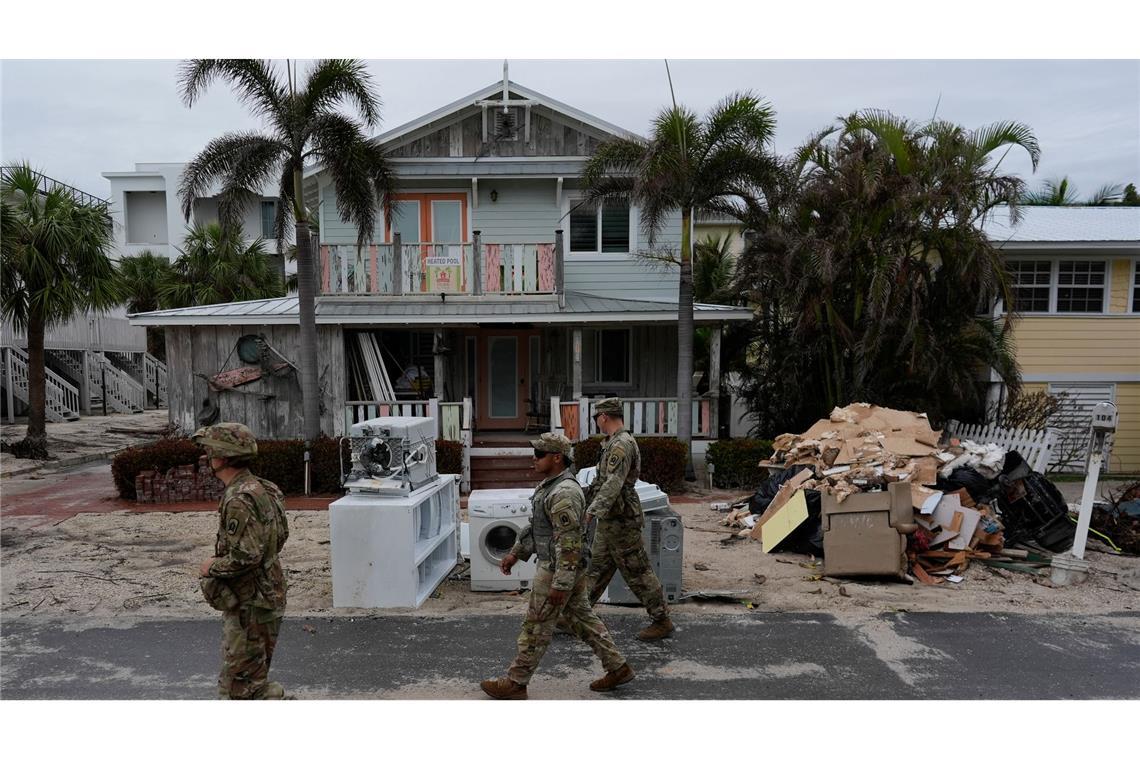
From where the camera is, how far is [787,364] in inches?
498

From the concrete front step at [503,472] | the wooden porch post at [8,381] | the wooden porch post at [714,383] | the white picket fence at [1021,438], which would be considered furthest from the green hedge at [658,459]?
the wooden porch post at [8,381]

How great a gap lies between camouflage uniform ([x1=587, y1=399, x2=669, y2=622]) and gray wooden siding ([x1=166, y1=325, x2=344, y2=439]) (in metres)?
8.76

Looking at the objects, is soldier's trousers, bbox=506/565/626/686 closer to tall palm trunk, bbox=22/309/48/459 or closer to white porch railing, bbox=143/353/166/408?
tall palm trunk, bbox=22/309/48/459

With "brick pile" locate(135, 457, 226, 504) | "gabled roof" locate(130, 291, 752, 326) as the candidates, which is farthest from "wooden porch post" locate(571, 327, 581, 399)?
"brick pile" locate(135, 457, 226, 504)

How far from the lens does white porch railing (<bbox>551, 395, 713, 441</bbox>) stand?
41.6 ft

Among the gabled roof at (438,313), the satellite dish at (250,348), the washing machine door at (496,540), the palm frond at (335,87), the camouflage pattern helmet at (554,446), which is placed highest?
the palm frond at (335,87)

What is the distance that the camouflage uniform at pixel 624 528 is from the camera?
5508mm

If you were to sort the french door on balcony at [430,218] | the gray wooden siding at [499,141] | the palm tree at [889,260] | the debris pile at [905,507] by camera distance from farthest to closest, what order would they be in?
the french door on balcony at [430,218] < the gray wooden siding at [499,141] < the palm tree at [889,260] < the debris pile at [905,507]

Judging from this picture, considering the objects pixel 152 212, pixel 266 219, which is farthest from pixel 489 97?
pixel 152 212

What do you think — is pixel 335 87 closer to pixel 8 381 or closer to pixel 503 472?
pixel 503 472

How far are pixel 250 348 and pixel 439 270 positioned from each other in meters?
3.70

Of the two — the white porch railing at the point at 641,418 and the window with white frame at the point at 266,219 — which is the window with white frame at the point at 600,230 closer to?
the white porch railing at the point at 641,418

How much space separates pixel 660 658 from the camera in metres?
5.43

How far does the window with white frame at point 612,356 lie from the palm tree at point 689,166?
2.81 meters
